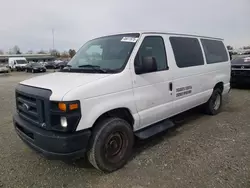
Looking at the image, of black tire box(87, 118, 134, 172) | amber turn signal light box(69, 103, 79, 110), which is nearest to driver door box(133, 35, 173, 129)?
black tire box(87, 118, 134, 172)

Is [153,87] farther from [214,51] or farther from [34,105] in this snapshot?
[214,51]

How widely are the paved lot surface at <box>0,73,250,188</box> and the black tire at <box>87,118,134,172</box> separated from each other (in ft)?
0.50

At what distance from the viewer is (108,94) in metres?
2.99

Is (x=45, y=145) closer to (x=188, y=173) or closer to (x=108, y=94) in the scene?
(x=108, y=94)

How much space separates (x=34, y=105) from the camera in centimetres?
292

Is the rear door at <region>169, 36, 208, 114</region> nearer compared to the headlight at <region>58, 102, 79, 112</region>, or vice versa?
the headlight at <region>58, 102, 79, 112</region>

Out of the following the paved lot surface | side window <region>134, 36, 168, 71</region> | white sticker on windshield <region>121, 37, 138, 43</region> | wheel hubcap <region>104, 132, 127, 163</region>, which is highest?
white sticker on windshield <region>121, 37, 138, 43</region>

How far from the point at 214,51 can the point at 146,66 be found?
3113 mm

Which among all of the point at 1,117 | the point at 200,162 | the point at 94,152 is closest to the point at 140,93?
the point at 94,152

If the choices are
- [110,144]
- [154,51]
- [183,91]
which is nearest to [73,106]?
[110,144]

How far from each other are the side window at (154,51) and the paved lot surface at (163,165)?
4.81 feet

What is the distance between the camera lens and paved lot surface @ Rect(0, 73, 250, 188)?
9.64ft

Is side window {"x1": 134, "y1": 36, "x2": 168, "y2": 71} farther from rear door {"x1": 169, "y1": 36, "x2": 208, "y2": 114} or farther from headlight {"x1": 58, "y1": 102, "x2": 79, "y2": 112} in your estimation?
headlight {"x1": 58, "y1": 102, "x2": 79, "y2": 112}

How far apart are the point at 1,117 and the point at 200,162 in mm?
5322
